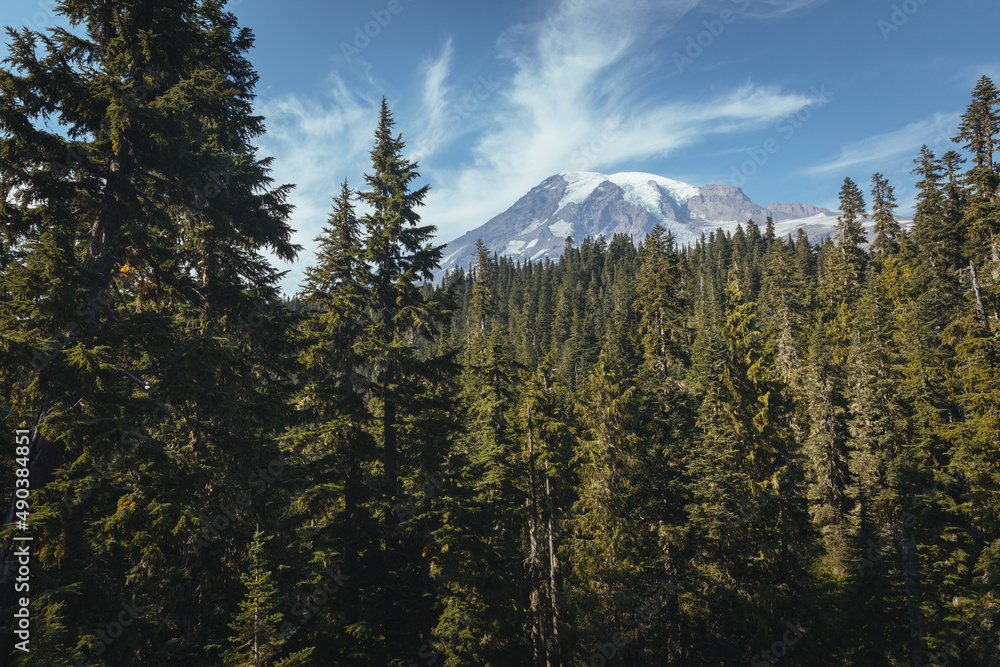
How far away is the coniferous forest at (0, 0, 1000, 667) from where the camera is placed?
8906 mm

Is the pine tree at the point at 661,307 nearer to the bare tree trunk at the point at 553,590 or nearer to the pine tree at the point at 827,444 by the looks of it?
the pine tree at the point at 827,444

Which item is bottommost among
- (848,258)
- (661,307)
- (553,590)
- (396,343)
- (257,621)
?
(553,590)

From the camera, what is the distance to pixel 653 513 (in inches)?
800

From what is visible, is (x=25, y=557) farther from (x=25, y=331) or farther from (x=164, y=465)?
(x=25, y=331)

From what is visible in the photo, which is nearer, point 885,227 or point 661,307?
point 661,307

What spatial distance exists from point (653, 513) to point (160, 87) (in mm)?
22651

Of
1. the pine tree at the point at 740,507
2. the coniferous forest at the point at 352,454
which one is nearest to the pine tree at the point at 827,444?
→ the coniferous forest at the point at 352,454

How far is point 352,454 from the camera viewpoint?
1558cm

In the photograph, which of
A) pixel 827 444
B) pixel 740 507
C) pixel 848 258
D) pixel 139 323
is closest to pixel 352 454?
pixel 139 323

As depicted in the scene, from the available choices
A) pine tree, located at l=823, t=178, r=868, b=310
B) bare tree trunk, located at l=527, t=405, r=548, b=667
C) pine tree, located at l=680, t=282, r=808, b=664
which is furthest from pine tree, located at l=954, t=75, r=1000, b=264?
pine tree, located at l=823, t=178, r=868, b=310

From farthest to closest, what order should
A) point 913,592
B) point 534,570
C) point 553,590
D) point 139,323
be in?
point 913,592, point 553,590, point 534,570, point 139,323

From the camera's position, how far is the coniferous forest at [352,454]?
8.91 metres

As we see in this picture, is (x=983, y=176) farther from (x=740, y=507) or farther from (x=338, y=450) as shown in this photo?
(x=338, y=450)

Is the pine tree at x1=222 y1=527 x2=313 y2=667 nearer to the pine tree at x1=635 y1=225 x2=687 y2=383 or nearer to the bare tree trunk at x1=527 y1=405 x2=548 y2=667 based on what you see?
the bare tree trunk at x1=527 y1=405 x2=548 y2=667
